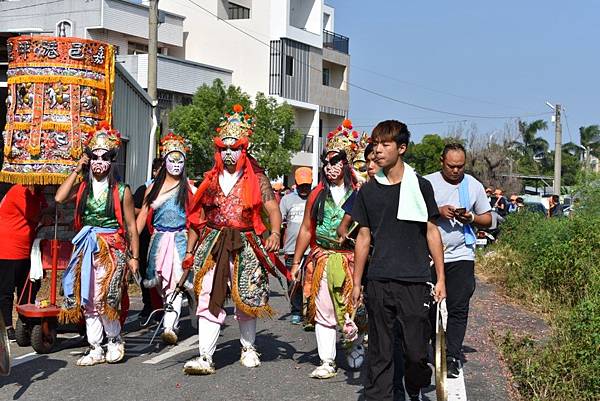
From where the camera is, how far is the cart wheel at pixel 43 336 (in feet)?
27.5

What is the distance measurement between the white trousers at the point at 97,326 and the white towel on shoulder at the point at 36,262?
92cm

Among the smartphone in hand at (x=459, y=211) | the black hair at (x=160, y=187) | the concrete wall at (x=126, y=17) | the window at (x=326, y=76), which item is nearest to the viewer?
the smartphone in hand at (x=459, y=211)

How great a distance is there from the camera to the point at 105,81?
9398mm

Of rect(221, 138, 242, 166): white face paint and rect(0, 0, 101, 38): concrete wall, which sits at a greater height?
rect(0, 0, 101, 38): concrete wall

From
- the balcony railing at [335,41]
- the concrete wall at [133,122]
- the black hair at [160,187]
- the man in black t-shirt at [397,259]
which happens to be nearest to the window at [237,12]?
the balcony railing at [335,41]

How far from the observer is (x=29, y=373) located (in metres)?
7.72

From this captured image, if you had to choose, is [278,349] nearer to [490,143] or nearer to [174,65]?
[174,65]

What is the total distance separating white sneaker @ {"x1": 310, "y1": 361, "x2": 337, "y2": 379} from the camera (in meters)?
7.63

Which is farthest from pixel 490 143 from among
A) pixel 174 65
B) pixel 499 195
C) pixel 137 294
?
pixel 137 294

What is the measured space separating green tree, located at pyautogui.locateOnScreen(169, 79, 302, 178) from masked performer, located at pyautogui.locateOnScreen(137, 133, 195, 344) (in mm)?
22588

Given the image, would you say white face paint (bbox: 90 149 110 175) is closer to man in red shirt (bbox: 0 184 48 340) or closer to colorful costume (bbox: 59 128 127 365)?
colorful costume (bbox: 59 128 127 365)

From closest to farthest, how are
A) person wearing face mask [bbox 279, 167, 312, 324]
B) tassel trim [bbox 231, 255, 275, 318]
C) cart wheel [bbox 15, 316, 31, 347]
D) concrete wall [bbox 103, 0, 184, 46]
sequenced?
tassel trim [bbox 231, 255, 275, 318] < cart wheel [bbox 15, 316, 31, 347] < person wearing face mask [bbox 279, 167, 312, 324] < concrete wall [bbox 103, 0, 184, 46]

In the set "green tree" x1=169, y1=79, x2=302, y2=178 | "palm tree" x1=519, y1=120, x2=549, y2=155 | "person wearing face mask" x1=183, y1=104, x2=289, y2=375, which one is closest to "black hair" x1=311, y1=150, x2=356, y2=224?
"person wearing face mask" x1=183, y1=104, x2=289, y2=375

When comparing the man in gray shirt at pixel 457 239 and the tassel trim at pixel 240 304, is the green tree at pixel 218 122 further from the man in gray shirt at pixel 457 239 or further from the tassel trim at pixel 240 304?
the man in gray shirt at pixel 457 239
